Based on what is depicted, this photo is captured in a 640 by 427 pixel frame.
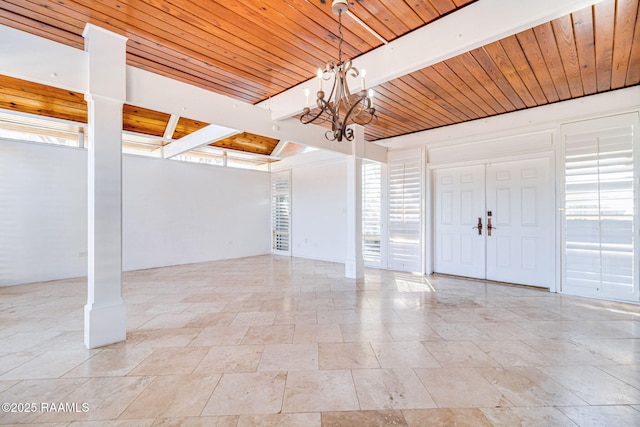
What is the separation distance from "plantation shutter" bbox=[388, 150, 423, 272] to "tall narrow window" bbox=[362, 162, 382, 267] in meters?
0.28

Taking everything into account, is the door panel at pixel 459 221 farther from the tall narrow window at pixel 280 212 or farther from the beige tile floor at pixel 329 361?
the tall narrow window at pixel 280 212

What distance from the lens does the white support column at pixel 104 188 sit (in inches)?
96.4

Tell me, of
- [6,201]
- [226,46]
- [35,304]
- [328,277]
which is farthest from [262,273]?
[6,201]

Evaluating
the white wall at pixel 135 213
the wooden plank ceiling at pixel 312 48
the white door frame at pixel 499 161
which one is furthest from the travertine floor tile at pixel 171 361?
the white door frame at pixel 499 161

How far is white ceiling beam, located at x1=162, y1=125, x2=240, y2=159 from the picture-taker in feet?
14.6

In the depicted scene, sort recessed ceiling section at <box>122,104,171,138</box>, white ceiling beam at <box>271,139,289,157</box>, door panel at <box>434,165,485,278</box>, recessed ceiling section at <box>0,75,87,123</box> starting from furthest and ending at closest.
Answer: white ceiling beam at <box>271,139,289,157</box>
door panel at <box>434,165,485,278</box>
recessed ceiling section at <box>122,104,171,138</box>
recessed ceiling section at <box>0,75,87,123</box>

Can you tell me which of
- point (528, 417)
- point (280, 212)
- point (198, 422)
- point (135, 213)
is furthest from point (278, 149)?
point (528, 417)

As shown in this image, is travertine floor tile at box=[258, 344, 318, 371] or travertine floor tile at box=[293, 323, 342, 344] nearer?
travertine floor tile at box=[258, 344, 318, 371]

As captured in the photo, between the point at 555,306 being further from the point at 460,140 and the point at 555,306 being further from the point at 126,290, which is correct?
the point at 126,290

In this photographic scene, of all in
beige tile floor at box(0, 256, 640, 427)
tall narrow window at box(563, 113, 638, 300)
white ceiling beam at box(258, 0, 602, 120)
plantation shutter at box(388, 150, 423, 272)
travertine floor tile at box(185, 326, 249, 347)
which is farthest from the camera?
plantation shutter at box(388, 150, 423, 272)

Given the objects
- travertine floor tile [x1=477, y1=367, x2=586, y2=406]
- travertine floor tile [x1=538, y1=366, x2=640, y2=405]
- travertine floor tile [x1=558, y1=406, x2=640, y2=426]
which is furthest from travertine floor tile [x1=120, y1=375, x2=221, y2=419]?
travertine floor tile [x1=538, y1=366, x2=640, y2=405]

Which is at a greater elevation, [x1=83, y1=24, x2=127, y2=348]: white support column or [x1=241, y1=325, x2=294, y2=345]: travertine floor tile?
[x1=83, y1=24, x2=127, y2=348]: white support column

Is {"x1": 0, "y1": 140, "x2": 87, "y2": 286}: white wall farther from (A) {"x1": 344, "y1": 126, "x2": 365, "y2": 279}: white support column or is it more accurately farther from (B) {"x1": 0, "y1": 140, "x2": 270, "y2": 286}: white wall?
(A) {"x1": 344, "y1": 126, "x2": 365, "y2": 279}: white support column

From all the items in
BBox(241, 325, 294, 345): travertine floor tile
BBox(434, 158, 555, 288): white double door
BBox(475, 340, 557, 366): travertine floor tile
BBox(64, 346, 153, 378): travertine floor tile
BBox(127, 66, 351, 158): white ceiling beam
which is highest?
BBox(127, 66, 351, 158): white ceiling beam
